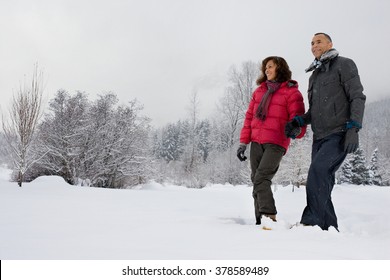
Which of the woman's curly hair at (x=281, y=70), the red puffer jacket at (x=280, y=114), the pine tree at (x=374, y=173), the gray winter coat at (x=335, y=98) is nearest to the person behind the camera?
the gray winter coat at (x=335, y=98)

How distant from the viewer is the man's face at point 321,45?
112 inches

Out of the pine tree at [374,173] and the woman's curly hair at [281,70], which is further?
the pine tree at [374,173]

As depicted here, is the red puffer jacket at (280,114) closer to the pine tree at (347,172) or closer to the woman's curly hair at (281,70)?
the woman's curly hair at (281,70)

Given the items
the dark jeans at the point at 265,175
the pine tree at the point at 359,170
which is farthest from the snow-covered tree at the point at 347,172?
the dark jeans at the point at 265,175

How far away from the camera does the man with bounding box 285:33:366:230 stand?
8.52 ft

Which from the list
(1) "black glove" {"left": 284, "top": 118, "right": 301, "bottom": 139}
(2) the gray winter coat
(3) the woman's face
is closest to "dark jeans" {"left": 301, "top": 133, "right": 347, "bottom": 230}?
(2) the gray winter coat

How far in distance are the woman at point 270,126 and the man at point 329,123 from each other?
5.4 inches

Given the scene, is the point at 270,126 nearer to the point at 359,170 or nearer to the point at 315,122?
the point at 315,122

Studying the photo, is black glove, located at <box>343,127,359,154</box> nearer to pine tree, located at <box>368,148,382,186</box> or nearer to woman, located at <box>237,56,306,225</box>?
woman, located at <box>237,56,306,225</box>

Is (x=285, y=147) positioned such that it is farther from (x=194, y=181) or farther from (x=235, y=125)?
(x=235, y=125)

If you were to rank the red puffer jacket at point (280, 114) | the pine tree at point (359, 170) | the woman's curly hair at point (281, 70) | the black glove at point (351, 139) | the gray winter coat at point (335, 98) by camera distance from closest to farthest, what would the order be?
the black glove at point (351, 139)
the gray winter coat at point (335, 98)
the red puffer jacket at point (280, 114)
the woman's curly hair at point (281, 70)
the pine tree at point (359, 170)

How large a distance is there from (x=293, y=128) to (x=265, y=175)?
1.72 feet

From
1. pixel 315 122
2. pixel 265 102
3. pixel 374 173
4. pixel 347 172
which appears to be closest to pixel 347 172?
pixel 347 172
